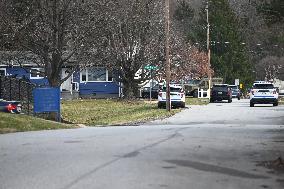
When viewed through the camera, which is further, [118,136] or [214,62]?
[214,62]

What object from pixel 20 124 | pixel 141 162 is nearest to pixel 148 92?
pixel 20 124

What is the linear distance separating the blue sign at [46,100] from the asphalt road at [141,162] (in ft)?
33.4

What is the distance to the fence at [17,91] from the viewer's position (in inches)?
1209

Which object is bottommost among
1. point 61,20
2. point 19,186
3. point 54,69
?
point 19,186

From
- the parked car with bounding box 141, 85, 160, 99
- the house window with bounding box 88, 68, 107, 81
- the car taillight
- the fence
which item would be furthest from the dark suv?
the car taillight

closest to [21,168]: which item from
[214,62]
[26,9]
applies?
[26,9]

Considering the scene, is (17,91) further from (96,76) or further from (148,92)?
(148,92)

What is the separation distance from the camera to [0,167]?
11.4m

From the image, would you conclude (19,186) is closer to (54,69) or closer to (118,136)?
(118,136)

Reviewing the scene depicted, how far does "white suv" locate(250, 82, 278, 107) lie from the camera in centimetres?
4388

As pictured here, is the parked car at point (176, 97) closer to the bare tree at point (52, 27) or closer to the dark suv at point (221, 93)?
the bare tree at point (52, 27)

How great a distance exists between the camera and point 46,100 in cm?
2794

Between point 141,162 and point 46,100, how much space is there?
16699 millimetres

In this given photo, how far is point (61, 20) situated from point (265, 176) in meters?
22.1
